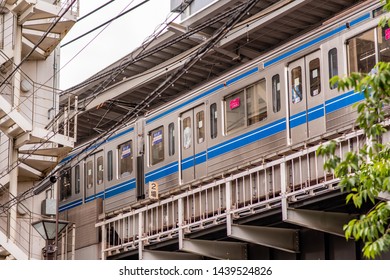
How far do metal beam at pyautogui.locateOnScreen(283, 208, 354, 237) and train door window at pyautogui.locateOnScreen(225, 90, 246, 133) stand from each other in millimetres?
3495

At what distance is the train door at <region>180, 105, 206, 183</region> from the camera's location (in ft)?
86.8

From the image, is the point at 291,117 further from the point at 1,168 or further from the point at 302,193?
the point at 1,168

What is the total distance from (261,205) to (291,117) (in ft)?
6.86

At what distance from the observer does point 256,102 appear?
2447 centimetres

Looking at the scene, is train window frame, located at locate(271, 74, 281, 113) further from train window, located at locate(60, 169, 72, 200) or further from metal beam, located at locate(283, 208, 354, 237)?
train window, located at locate(60, 169, 72, 200)

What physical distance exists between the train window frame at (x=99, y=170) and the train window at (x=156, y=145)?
3205 millimetres

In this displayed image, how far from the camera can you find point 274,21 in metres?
31.4

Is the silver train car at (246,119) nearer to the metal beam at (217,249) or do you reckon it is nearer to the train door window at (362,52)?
the train door window at (362,52)

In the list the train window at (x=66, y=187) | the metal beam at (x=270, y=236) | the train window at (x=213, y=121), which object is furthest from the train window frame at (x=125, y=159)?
the metal beam at (x=270, y=236)

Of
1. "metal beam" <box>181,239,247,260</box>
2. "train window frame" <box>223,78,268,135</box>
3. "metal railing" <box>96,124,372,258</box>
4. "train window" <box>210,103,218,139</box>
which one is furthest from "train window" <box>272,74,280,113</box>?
"metal beam" <box>181,239,247,260</box>

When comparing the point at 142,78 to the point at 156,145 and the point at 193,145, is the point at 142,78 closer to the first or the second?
the point at 156,145

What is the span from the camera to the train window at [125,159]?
98.9 feet

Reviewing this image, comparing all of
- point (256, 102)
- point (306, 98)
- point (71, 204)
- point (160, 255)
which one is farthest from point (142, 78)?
point (306, 98)
